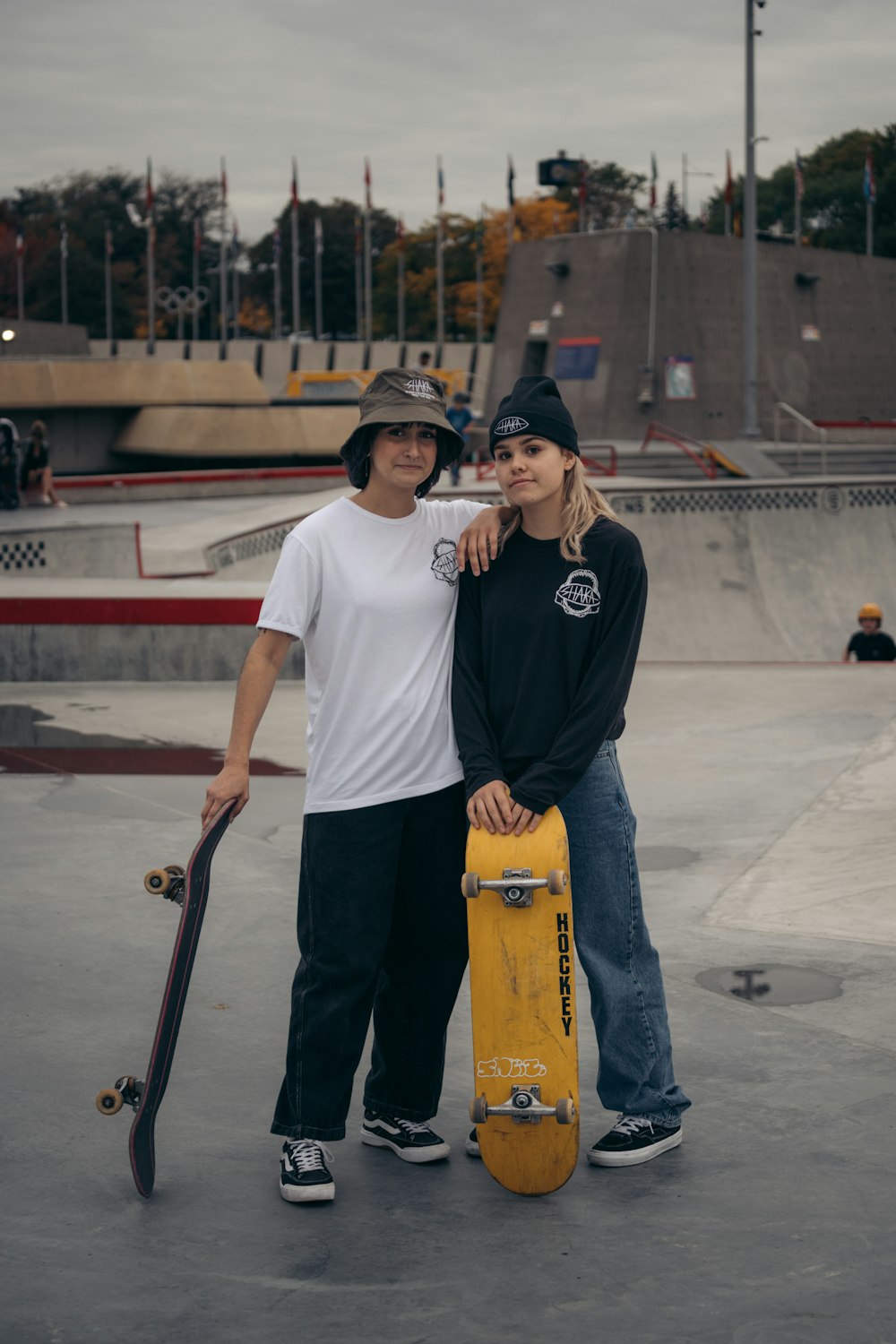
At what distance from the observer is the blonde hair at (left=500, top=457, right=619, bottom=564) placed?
3.29 metres

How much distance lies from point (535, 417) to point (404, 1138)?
1.72 meters

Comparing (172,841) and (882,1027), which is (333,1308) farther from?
(172,841)

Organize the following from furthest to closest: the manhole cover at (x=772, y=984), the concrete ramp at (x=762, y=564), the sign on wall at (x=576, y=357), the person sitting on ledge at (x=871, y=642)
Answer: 1. the sign on wall at (x=576, y=357)
2. the concrete ramp at (x=762, y=564)
3. the person sitting on ledge at (x=871, y=642)
4. the manhole cover at (x=772, y=984)

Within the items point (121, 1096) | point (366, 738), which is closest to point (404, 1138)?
point (121, 1096)

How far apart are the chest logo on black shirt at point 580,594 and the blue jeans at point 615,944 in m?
0.35

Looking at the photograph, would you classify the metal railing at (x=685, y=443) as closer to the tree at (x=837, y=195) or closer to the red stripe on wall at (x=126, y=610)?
the red stripe on wall at (x=126, y=610)

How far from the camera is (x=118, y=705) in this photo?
396 inches

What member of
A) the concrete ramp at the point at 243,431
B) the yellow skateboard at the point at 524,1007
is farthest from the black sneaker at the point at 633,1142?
the concrete ramp at the point at 243,431

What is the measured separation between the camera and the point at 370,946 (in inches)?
131

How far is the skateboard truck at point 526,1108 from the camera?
315 centimetres

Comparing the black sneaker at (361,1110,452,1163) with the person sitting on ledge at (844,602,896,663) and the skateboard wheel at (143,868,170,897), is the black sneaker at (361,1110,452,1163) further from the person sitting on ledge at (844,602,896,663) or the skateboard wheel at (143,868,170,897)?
the person sitting on ledge at (844,602,896,663)

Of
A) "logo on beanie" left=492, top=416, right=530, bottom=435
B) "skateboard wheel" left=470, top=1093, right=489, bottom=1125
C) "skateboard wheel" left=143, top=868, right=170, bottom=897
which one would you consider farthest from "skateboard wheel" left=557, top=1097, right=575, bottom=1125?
"logo on beanie" left=492, top=416, right=530, bottom=435

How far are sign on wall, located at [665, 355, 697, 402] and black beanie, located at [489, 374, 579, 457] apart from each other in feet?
98.9

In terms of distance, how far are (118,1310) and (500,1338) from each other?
27.8 inches
